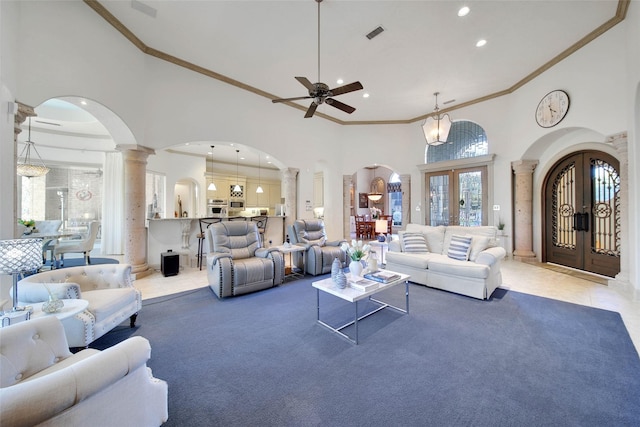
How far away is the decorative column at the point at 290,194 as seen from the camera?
22.0 feet

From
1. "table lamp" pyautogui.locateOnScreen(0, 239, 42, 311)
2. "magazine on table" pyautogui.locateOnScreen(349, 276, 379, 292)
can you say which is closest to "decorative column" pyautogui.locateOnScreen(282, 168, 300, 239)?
"magazine on table" pyautogui.locateOnScreen(349, 276, 379, 292)

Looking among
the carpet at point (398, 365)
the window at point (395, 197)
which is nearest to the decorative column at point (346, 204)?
the carpet at point (398, 365)

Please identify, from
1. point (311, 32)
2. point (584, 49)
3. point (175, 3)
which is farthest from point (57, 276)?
point (584, 49)

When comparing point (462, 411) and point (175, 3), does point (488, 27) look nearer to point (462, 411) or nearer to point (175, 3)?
point (175, 3)

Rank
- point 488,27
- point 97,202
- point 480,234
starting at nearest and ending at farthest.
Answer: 1. point 488,27
2. point 480,234
3. point 97,202

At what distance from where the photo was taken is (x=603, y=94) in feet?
13.3

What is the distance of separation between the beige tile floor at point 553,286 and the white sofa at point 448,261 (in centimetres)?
68

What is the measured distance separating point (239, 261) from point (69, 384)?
300 cm

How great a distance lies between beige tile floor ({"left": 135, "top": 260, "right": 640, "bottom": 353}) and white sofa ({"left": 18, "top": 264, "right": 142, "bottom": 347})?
1.01m

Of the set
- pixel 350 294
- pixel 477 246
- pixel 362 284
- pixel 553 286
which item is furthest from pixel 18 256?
pixel 553 286

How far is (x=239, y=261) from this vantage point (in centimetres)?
392

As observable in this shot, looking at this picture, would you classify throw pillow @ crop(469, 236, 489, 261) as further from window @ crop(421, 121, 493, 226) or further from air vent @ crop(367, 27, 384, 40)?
air vent @ crop(367, 27, 384, 40)

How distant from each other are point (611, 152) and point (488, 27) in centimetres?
323

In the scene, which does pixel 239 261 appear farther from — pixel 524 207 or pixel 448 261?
pixel 524 207
